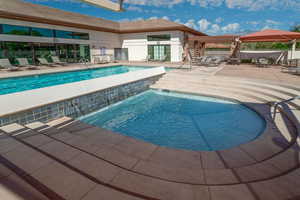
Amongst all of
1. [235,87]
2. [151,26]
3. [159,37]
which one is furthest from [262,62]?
[151,26]

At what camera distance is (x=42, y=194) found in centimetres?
192

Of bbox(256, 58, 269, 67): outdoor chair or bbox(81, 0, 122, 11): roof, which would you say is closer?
bbox(81, 0, 122, 11): roof

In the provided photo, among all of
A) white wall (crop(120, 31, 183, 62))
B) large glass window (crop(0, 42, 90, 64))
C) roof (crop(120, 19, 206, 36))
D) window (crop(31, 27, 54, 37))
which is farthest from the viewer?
white wall (crop(120, 31, 183, 62))

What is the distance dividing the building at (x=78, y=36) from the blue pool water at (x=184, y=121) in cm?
1156

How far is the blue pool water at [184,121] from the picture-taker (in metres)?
4.57

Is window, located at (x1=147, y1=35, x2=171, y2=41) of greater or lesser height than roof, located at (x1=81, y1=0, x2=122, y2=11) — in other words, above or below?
above

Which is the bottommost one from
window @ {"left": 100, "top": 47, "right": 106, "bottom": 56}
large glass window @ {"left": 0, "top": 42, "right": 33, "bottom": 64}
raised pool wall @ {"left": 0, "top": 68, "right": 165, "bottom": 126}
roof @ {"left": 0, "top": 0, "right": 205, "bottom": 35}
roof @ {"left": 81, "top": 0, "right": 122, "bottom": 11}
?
raised pool wall @ {"left": 0, "top": 68, "right": 165, "bottom": 126}

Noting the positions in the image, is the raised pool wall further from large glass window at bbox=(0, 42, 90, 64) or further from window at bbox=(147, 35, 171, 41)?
large glass window at bbox=(0, 42, 90, 64)

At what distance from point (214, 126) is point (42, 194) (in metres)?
4.63

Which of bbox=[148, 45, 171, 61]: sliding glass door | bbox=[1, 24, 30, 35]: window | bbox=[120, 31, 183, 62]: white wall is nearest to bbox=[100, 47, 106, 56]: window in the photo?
bbox=[120, 31, 183, 62]: white wall

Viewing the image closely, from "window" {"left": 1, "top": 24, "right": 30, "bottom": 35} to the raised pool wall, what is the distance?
1145cm

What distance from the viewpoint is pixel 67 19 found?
15.6 metres

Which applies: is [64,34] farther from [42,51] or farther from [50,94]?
[50,94]

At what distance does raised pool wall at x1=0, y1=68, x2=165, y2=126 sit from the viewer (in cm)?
508
